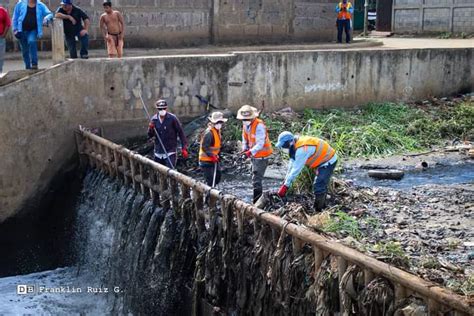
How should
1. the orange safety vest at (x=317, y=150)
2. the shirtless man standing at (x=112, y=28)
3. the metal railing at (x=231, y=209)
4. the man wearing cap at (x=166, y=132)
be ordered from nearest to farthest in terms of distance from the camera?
the metal railing at (x=231, y=209), the orange safety vest at (x=317, y=150), the man wearing cap at (x=166, y=132), the shirtless man standing at (x=112, y=28)

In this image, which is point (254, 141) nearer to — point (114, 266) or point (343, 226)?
point (343, 226)

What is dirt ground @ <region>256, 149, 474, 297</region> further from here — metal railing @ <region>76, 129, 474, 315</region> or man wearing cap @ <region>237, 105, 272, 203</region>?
man wearing cap @ <region>237, 105, 272, 203</region>

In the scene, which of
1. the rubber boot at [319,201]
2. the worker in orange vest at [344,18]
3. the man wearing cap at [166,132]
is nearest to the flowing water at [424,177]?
the rubber boot at [319,201]

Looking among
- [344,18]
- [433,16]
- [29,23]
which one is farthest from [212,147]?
[433,16]

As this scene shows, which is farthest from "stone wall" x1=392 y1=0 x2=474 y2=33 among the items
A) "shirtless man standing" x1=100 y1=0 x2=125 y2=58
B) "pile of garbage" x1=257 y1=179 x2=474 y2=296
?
"shirtless man standing" x1=100 y1=0 x2=125 y2=58

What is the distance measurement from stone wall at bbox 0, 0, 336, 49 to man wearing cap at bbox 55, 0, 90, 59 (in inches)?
110

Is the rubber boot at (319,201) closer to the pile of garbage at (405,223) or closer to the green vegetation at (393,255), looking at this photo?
the pile of garbage at (405,223)

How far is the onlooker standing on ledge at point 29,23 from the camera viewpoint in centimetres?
1353

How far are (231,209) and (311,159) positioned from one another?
1770 mm

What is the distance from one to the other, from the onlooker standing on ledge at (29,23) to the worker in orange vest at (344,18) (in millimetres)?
10859

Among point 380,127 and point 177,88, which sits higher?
point 177,88

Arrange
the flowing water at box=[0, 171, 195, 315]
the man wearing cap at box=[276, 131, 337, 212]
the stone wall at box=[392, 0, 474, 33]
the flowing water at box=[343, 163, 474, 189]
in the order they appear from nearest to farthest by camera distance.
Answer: the man wearing cap at box=[276, 131, 337, 212] → the flowing water at box=[0, 171, 195, 315] → the flowing water at box=[343, 163, 474, 189] → the stone wall at box=[392, 0, 474, 33]

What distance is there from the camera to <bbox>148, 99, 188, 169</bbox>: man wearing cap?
37.4 feet

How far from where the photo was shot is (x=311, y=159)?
9.87 metres
